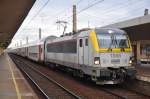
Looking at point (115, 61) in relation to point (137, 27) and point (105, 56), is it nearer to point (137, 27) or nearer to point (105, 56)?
point (105, 56)

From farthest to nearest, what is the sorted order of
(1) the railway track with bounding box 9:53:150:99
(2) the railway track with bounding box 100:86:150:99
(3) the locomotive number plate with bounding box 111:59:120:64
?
(3) the locomotive number plate with bounding box 111:59:120:64
(1) the railway track with bounding box 9:53:150:99
(2) the railway track with bounding box 100:86:150:99

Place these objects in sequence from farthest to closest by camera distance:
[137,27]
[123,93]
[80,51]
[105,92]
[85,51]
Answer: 1. [137,27]
2. [80,51]
3. [85,51]
4. [105,92]
5. [123,93]

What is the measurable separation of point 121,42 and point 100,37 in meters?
1.16

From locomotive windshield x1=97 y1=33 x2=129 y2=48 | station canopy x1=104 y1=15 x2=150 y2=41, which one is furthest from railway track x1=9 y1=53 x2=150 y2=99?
station canopy x1=104 y1=15 x2=150 y2=41

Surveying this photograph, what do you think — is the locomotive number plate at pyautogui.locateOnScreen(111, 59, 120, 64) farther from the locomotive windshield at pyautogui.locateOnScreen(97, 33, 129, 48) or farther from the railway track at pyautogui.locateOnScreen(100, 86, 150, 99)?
the railway track at pyautogui.locateOnScreen(100, 86, 150, 99)

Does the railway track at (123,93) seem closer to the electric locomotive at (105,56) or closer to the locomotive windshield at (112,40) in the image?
the electric locomotive at (105,56)

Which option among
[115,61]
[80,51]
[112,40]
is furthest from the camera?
[80,51]

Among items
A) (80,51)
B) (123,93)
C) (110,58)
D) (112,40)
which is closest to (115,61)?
(110,58)

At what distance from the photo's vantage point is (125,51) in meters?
17.1

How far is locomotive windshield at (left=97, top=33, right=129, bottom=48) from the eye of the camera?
1678 cm

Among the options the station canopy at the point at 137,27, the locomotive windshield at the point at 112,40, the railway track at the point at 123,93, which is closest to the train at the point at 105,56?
the locomotive windshield at the point at 112,40

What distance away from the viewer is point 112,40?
17016mm

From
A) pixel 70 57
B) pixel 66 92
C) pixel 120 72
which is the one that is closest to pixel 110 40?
pixel 120 72

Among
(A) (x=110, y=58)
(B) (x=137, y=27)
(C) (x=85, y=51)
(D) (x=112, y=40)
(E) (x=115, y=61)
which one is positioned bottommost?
(E) (x=115, y=61)
